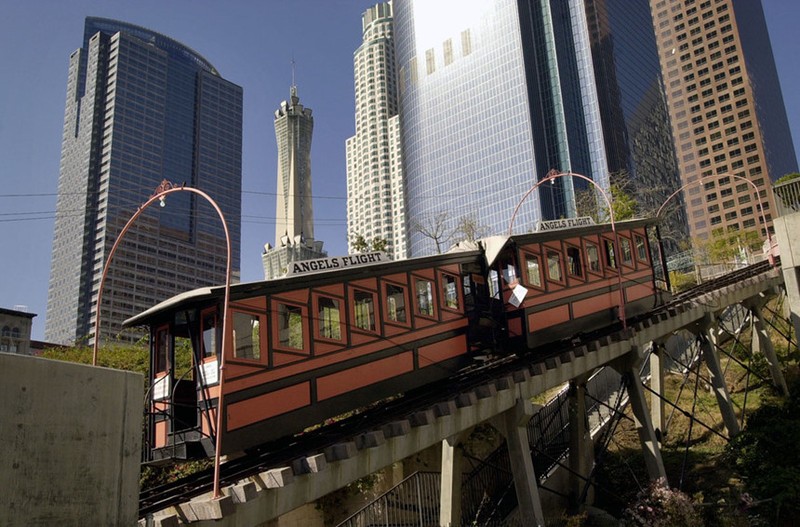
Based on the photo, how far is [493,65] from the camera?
412 feet

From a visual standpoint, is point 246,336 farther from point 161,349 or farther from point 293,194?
point 293,194

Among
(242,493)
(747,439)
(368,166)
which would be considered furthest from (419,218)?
(242,493)

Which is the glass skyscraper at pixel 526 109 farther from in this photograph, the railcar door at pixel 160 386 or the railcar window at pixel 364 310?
the railcar door at pixel 160 386

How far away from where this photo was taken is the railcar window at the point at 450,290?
53.5 ft

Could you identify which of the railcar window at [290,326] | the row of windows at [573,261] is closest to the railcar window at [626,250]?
the row of windows at [573,261]

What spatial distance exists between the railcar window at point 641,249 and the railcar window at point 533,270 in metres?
5.99

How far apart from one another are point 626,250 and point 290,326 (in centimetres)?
1369

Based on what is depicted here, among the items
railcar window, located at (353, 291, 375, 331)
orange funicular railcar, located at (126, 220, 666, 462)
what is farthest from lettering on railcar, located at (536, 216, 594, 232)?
railcar window, located at (353, 291, 375, 331)

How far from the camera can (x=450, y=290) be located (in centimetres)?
1662

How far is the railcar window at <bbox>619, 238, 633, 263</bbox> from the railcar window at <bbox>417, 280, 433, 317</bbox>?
29.0 ft

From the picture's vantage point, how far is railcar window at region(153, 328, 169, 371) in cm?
1302

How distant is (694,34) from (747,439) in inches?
6298

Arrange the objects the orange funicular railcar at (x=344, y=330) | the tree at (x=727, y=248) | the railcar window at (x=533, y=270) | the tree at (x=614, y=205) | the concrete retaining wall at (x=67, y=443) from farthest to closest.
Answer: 1. the tree at (x=727, y=248)
2. the tree at (x=614, y=205)
3. the railcar window at (x=533, y=270)
4. the orange funicular railcar at (x=344, y=330)
5. the concrete retaining wall at (x=67, y=443)

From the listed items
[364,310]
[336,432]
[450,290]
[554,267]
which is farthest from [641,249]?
[336,432]
